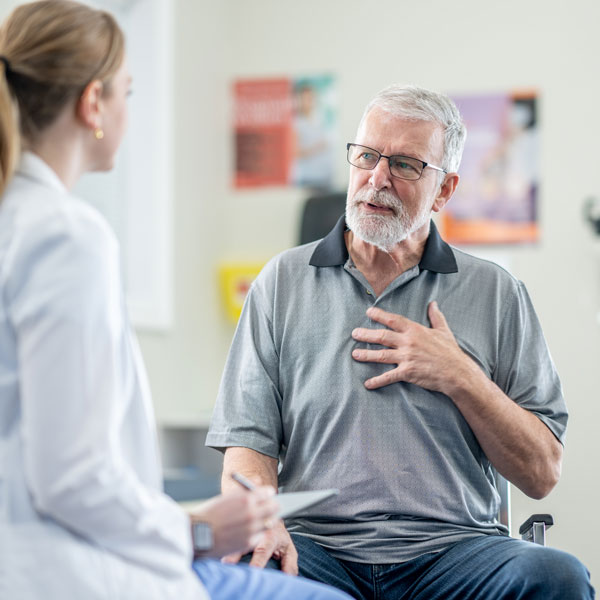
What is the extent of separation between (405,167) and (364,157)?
0.09m

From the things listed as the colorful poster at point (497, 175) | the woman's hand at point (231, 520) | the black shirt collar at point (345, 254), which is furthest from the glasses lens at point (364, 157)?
the colorful poster at point (497, 175)

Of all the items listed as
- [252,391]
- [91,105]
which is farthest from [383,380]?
[91,105]

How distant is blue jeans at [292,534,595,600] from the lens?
147 cm

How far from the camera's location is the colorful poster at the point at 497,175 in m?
3.74

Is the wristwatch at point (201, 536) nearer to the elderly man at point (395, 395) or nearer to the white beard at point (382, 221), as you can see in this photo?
the elderly man at point (395, 395)

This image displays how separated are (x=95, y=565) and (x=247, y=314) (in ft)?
2.95

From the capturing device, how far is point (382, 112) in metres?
1.85

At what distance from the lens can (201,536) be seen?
3.63 feet

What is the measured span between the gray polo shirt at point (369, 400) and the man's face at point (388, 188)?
74 mm

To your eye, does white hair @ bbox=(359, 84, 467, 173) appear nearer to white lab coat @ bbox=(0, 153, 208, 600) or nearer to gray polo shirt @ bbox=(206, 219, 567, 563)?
gray polo shirt @ bbox=(206, 219, 567, 563)

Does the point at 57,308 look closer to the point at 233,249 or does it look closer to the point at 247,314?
the point at 247,314

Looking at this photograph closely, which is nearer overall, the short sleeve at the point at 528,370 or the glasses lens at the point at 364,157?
the short sleeve at the point at 528,370

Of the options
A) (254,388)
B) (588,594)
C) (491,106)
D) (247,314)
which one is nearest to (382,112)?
(247,314)

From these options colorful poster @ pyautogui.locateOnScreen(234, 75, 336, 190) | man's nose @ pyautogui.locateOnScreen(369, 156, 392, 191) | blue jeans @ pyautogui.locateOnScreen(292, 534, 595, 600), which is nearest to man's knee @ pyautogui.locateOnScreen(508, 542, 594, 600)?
blue jeans @ pyautogui.locateOnScreen(292, 534, 595, 600)
